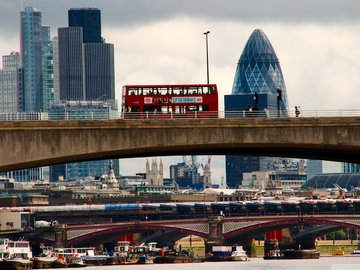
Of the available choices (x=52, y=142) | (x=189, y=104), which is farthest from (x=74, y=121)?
(x=189, y=104)

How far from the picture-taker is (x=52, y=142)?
121 meters

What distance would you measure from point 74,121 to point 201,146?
9804 mm

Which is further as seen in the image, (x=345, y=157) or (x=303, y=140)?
(x=345, y=157)

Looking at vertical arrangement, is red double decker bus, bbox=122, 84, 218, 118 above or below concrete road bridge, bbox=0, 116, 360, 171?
above

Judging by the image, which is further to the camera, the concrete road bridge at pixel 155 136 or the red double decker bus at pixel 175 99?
the red double decker bus at pixel 175 99

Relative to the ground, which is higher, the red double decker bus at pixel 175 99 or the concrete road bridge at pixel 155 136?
the red double decker bus at pixel 175 99

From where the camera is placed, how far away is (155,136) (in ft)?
401

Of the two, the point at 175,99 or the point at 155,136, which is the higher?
the point at 175,99

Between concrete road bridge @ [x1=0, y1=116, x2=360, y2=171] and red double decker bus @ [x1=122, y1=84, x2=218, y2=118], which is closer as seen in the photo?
concrete road bridge @ [x1=0, y1=116, x2=360, y2=171]

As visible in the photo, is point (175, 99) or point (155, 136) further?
point (175, 99)

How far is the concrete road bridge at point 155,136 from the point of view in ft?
396

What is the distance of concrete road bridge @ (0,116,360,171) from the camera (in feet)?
396

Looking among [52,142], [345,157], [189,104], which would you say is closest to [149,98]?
[189,104]

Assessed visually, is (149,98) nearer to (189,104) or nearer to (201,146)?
(189,104)
